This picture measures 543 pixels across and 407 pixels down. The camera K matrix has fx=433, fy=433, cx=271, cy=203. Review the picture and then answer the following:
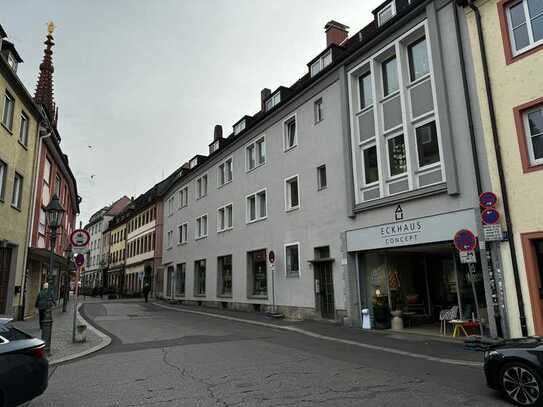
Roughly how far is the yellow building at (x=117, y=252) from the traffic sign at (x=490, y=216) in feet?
171

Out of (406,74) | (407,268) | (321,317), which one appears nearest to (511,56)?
(406,74)

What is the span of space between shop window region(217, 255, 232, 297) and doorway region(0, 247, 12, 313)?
11.9 m

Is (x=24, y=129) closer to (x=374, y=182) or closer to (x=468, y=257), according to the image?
(x=374, y=182)

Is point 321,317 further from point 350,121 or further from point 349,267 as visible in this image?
point 350,121

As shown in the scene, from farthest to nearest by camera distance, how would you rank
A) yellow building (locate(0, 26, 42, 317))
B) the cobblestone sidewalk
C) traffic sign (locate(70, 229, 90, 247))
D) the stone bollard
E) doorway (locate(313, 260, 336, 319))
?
doorway (locate(313, 260, 336, 319)) < yellow building (locate(0, 26, 42, 317)) < traffic sign (locate(70, 229, 90, 247)) < the stone bollard < the cobblestone sidewalk

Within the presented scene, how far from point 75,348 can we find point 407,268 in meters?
11.6

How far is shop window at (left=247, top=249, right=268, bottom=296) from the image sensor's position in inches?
898

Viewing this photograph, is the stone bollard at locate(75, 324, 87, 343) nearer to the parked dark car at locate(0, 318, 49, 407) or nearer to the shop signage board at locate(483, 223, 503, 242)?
the parked dark car at locate(0, 318, 49, 407)

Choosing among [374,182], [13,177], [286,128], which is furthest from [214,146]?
[374,182]

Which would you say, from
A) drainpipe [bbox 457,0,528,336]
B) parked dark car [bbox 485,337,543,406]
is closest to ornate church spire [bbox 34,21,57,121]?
Result: drainpipe [bbox 457,0,528,336]

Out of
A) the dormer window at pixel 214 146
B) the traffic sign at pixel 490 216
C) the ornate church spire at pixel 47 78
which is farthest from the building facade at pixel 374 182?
the ornate church spire at pixel 47 78

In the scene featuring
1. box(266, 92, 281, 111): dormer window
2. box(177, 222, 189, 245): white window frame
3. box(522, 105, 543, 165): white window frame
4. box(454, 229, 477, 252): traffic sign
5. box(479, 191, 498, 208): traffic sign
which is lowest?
box(454, 229, 477, 252): traffic sign

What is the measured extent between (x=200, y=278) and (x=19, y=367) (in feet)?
85.9

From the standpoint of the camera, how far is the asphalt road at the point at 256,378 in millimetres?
6352
